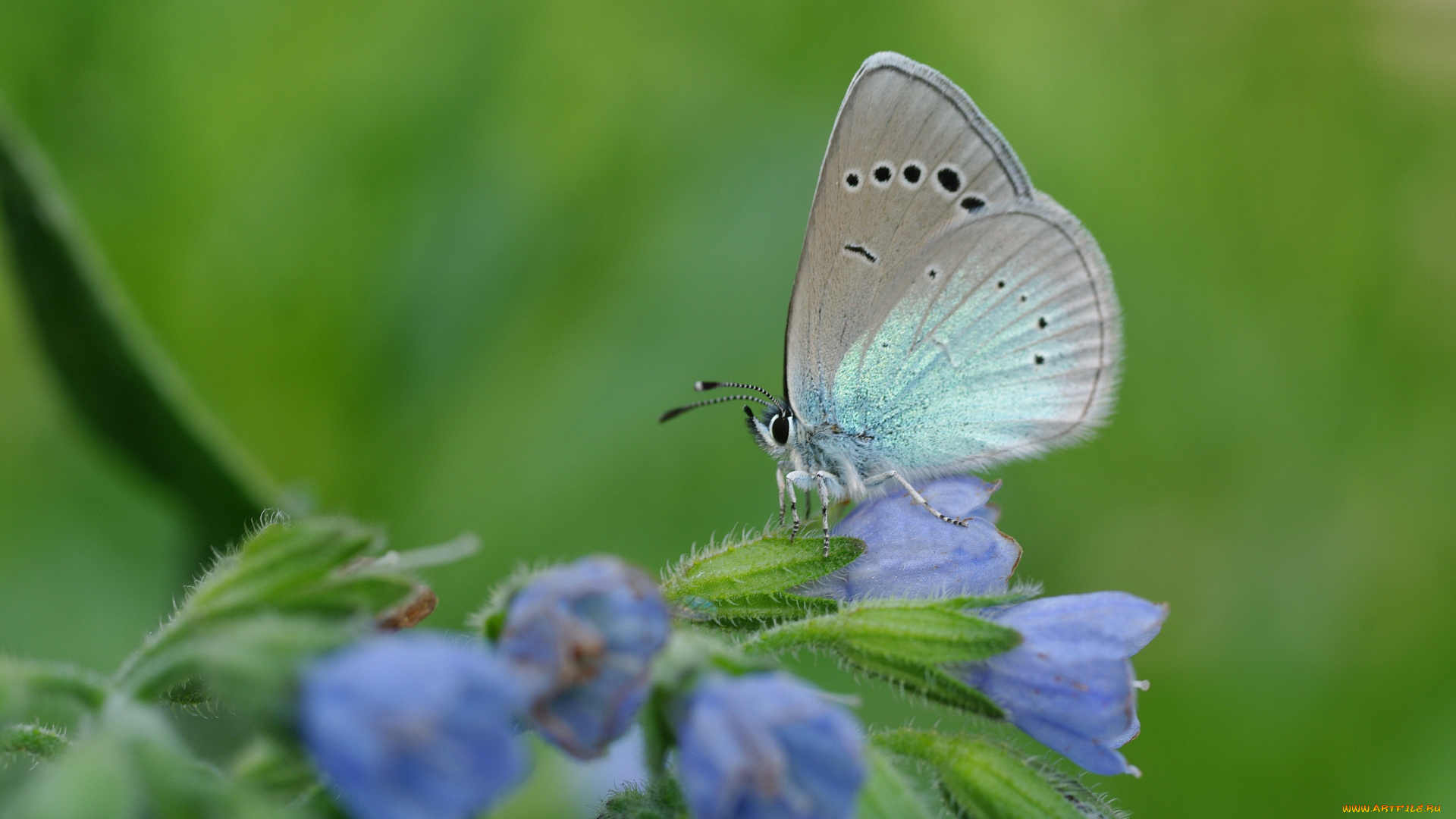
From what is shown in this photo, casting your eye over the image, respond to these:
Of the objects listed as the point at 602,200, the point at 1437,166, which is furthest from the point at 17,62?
the point at 1437,166

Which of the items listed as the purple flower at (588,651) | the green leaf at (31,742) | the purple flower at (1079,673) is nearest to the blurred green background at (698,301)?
the green leaf at (31,742)

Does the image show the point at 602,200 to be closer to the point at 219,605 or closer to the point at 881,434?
the point at 881,434

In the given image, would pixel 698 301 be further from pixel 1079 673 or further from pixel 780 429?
pixel 1079 673

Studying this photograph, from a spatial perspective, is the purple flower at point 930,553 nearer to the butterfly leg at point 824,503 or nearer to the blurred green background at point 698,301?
the butterfly leg at point 824,503

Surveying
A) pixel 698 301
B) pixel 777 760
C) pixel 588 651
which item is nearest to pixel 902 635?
pixel 777 760

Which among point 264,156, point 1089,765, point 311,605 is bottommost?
Answer: point 1089,765
